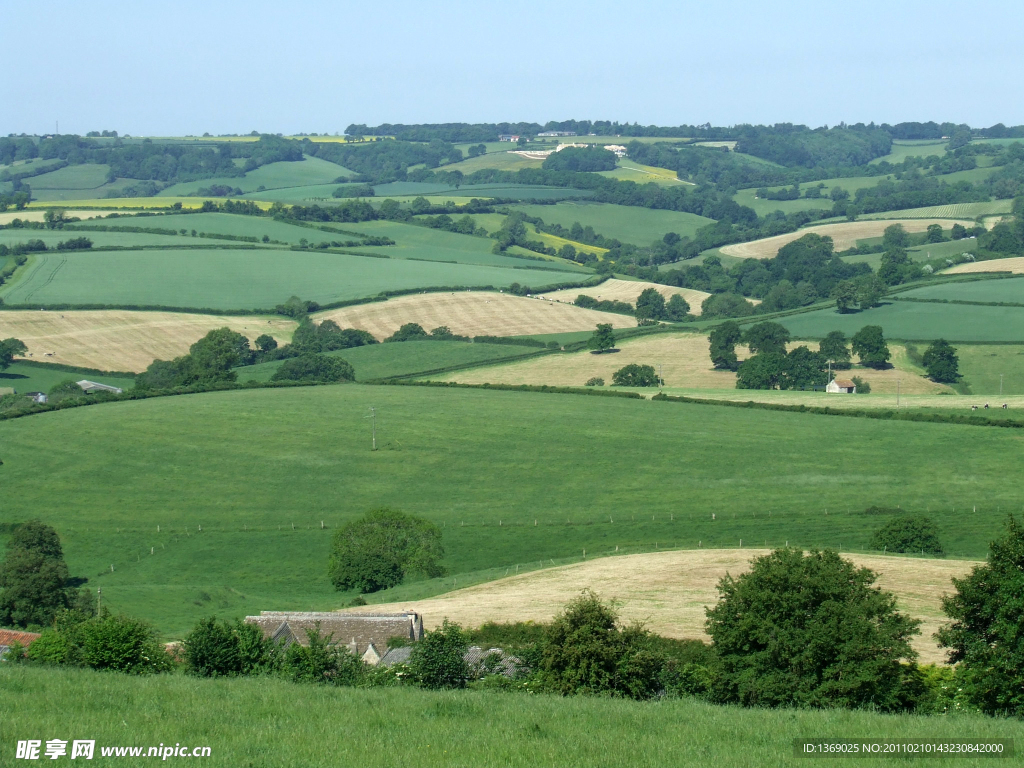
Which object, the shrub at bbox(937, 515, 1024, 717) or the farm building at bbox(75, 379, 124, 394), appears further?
the farm building at bbox(75, 379, 124, 394)

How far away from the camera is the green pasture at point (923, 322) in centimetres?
10225

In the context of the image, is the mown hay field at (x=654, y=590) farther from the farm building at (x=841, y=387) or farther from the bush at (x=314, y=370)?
the bush at (x=314, y=370)

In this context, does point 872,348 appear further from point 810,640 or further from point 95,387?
point 810,640

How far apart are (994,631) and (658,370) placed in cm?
7649

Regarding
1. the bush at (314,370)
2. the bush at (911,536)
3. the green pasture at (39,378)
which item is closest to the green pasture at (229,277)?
the green pasture at (39,378)

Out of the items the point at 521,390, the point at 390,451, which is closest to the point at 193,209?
the point at 521,390

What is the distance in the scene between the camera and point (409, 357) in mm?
100250

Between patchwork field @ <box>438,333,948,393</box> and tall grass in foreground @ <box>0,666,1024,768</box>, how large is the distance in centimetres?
7013

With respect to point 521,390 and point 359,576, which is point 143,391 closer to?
point 521,390

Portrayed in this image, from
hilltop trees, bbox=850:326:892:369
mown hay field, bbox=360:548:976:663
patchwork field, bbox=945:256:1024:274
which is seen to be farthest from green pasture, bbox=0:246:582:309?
mown hay field, bbox=360:548:976:663

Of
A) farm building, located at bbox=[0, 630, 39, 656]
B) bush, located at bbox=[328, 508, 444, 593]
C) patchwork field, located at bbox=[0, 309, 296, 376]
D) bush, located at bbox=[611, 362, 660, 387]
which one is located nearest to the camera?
farm building, located at bbox=[0, 630, 39, 656]

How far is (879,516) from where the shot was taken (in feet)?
177

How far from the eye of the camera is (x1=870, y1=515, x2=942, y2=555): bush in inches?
1860

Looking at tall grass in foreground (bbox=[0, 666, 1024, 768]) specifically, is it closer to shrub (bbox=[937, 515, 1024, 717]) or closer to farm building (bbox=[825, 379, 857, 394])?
shrub (bbox=[937, 515, 1024, 717])
